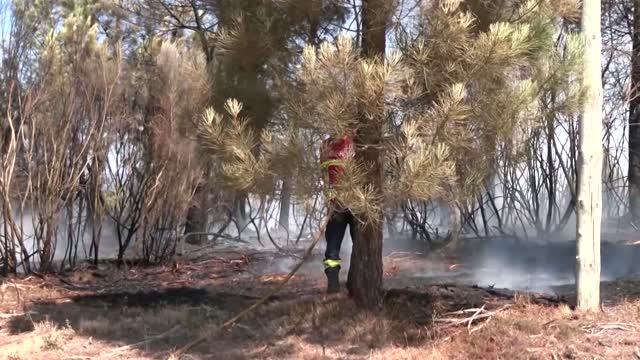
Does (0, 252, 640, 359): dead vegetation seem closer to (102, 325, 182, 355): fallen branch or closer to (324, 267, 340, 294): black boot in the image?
(102, 325, 182, 355): fallen branch

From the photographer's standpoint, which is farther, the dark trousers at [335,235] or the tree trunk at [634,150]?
the tree trunk at [634,150]

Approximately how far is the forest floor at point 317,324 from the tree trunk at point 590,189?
0.26 meters

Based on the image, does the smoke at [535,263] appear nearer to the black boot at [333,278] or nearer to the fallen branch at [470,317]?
the fallen branch at [470,317]

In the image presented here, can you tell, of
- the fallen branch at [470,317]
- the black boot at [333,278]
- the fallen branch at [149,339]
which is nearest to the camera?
the fallen branch at [470,317]

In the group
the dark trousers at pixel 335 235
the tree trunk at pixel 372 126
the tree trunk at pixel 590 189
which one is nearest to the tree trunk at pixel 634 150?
the tree trunk at pixel 590 189

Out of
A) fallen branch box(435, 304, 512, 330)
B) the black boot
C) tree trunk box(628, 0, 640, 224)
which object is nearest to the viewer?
fallen branch box(435, 304, 512, 330)

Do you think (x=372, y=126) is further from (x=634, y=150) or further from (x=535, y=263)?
(x=634, y=150)

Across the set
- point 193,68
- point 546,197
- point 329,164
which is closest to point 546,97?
point 329,164

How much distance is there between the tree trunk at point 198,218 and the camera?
10.7 meters

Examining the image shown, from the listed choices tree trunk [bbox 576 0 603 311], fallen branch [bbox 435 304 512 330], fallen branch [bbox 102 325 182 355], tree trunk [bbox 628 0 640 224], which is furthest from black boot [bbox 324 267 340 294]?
tree trunk [bbox 628 0 640 224]

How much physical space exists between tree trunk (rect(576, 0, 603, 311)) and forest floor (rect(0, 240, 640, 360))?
0.86 ft

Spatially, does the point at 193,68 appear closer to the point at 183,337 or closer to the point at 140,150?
the point at 183,337

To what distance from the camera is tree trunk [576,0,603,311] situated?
5973 mm

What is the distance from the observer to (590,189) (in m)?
6.06
